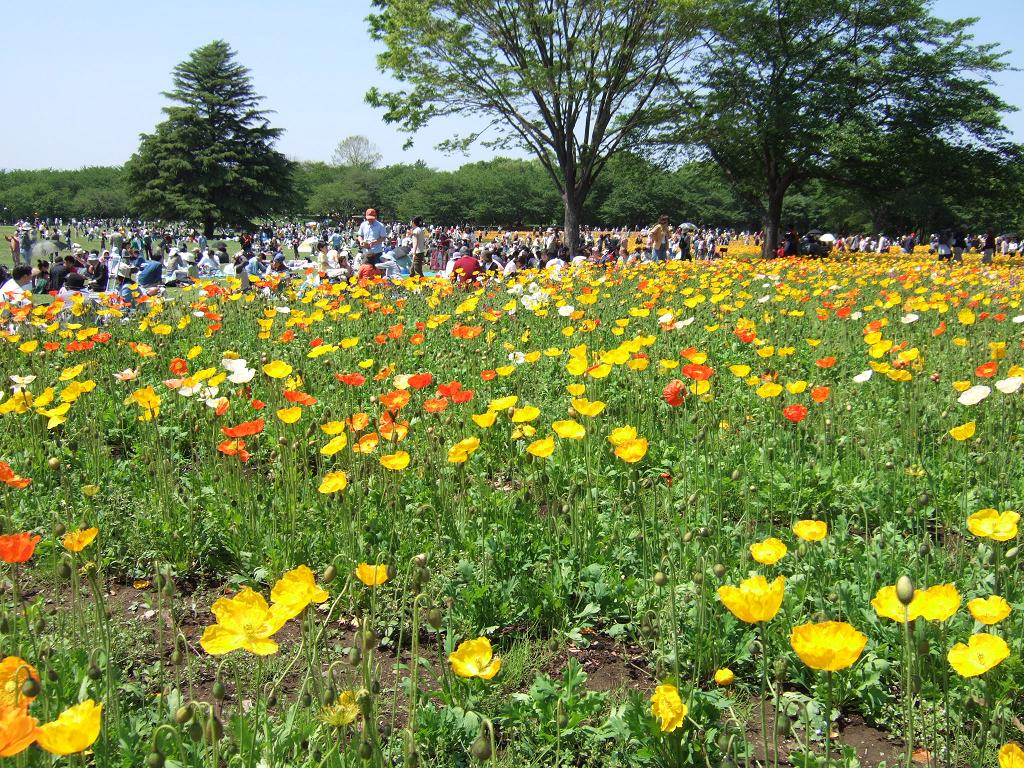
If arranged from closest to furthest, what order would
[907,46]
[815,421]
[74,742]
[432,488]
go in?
[74,742], [432,488], [815,421], [907,46]

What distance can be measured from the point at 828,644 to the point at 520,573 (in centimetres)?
139

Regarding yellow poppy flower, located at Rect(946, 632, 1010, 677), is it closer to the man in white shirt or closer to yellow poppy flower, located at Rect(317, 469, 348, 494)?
yellow poppy flower, located at Rect(317, 469, 348, 494)

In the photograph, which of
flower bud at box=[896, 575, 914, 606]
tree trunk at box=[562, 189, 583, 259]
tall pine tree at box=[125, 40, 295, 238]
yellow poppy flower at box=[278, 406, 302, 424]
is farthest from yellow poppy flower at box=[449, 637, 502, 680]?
tall pine tree at box=[125, 40, 295, 238]

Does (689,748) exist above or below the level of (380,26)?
below

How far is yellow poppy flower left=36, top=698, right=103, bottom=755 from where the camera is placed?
112cm

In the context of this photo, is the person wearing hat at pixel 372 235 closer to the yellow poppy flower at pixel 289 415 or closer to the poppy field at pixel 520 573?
the poppy field at pixel 520 573

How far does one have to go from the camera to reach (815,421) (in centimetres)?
381

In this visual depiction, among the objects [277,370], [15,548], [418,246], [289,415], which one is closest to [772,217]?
[418,246]

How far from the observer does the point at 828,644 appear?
134 centimetres

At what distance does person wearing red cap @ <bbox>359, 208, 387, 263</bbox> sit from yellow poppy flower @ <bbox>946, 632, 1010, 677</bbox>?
10922 millimetres

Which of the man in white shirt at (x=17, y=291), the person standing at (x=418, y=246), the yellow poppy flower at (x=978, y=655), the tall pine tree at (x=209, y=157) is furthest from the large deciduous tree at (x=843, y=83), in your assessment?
the tall pine tree at (x=209, y=157)

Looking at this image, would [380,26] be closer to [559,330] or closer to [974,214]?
[559,330]

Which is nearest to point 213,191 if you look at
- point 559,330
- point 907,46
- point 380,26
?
point 380,26

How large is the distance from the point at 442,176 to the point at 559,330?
7454 cm
